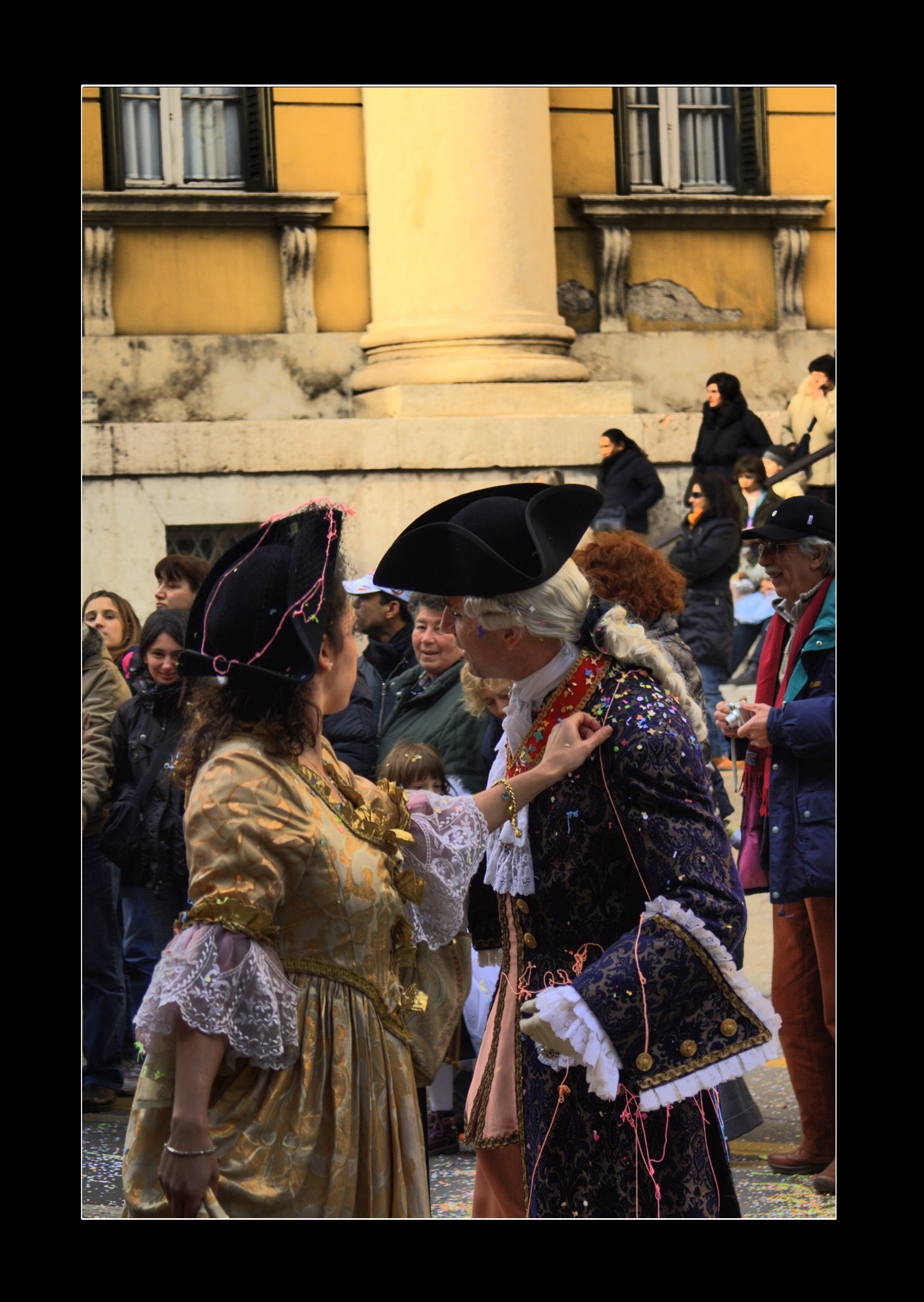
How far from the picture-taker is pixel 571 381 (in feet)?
28.6

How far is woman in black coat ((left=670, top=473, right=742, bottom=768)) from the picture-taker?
25.0ft

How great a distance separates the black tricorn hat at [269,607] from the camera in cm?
245

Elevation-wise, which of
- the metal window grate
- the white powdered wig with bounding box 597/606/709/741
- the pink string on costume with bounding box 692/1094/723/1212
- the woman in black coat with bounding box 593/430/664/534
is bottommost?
the pink string on costume with bounding box 692/1094/723/1212

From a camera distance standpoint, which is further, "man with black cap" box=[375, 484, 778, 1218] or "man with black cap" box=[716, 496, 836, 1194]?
"man with black cap" box=[716, 496, 836, 1194]

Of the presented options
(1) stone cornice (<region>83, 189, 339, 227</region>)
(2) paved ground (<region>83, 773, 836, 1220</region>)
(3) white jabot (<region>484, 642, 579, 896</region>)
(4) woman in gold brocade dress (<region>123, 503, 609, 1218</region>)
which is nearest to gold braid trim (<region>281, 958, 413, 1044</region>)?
(4) woman in gold brocade dress (<region>123, 503, 609, 1218</region>)

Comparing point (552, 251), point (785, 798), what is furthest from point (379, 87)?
point (785, 798)

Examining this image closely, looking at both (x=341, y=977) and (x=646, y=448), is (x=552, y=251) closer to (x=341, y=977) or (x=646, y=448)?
(x=646, y=448)

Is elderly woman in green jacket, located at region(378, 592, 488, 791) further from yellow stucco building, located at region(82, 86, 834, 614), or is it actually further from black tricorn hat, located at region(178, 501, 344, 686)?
yellow stucco building, located at region(82, 86, 834, 614)

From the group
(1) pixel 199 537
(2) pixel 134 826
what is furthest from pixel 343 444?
(2) pixel 134 826

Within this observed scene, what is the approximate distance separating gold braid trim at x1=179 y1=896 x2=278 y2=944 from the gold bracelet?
580 mm

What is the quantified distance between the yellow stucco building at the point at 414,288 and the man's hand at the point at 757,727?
4.26 m

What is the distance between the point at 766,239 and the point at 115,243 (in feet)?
13.7

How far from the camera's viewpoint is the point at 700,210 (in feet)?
31.6

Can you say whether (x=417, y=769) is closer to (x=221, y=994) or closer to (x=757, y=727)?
(x=757, y=727)
